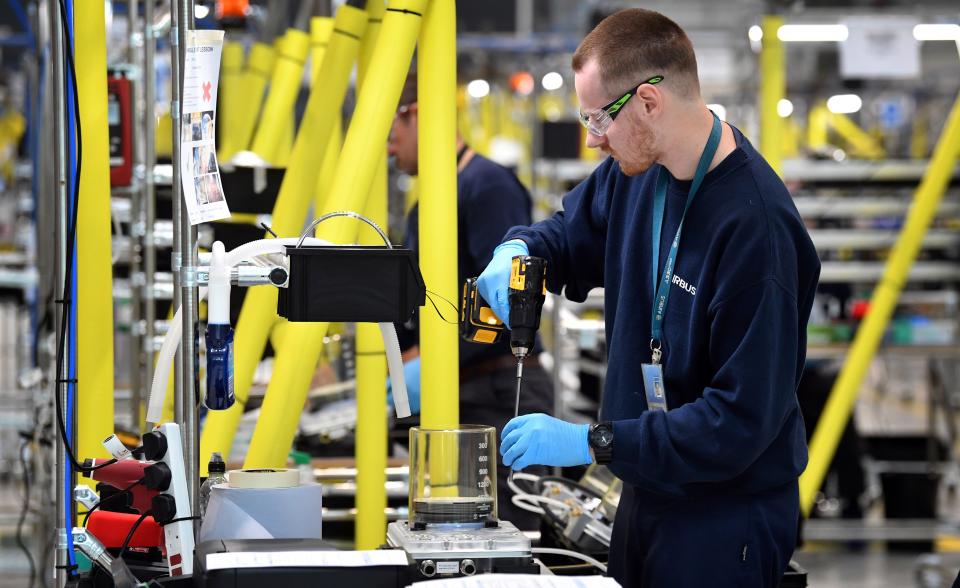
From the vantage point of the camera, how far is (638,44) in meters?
2.57

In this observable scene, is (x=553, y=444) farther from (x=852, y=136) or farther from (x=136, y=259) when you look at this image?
(x=852, y=136)

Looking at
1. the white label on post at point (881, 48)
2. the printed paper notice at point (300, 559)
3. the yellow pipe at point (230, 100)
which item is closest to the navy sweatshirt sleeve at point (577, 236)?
the printed paper notice at point (300, 559)

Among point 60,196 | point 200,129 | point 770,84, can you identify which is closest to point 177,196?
point 200,129

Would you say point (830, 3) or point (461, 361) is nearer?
point (461, 361)

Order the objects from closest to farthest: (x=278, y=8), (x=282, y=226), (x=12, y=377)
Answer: (x=282, y=226)
(x=278, y=8)
(x=12, y=377)

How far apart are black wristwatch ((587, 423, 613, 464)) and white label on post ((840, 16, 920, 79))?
18.3 feet

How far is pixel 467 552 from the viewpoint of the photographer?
228 cm

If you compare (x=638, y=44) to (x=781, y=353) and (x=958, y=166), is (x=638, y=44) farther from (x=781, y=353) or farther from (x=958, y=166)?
(x=958, y=166)

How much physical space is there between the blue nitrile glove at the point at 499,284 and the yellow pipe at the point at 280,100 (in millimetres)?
2602

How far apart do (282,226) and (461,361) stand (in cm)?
83

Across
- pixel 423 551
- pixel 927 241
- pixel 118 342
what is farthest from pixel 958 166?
pixel 423 551

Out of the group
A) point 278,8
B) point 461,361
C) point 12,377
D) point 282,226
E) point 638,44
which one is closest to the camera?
point 638,44

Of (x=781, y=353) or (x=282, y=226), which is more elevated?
(x=282, y=226)

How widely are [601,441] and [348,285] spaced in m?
0.55
